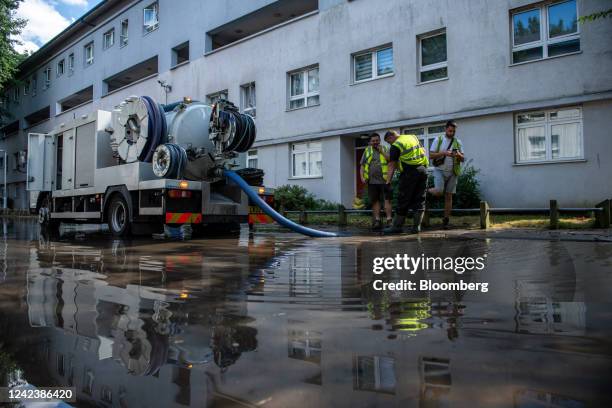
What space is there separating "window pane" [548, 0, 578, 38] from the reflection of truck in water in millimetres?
8709

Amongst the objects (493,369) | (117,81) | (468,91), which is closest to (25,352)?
(493,369)

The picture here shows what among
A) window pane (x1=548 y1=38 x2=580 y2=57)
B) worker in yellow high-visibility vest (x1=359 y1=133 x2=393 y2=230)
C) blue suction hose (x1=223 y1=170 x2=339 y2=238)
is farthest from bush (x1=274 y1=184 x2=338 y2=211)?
window pane (x1=548 y1=38 x2=580 y2=57)

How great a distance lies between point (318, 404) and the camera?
1686 millimetres

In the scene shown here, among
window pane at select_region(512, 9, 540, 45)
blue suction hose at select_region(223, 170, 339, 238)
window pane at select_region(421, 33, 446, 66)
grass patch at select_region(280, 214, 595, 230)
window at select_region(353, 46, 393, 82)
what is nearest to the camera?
blue suction hose at select_region(223, 170, 339, 238)

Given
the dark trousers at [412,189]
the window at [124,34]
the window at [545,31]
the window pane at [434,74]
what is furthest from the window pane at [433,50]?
the window at [124,34]

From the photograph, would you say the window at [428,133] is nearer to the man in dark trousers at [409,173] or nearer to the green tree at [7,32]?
the man in dark trousers at [409,173]

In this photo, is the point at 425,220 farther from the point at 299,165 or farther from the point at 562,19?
the point at 299,165

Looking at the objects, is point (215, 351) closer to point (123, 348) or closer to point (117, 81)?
point (123, 348)

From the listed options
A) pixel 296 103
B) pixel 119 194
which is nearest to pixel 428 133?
pixel 296 103

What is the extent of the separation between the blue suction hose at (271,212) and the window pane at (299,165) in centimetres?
883

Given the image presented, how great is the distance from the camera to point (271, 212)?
9.40m

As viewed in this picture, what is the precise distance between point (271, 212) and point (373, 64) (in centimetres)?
907

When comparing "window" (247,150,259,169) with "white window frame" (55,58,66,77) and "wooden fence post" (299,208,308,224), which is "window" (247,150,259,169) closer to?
"wooden fence post" (299,208,308,224)

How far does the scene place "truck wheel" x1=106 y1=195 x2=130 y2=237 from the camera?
1009 centimetres
